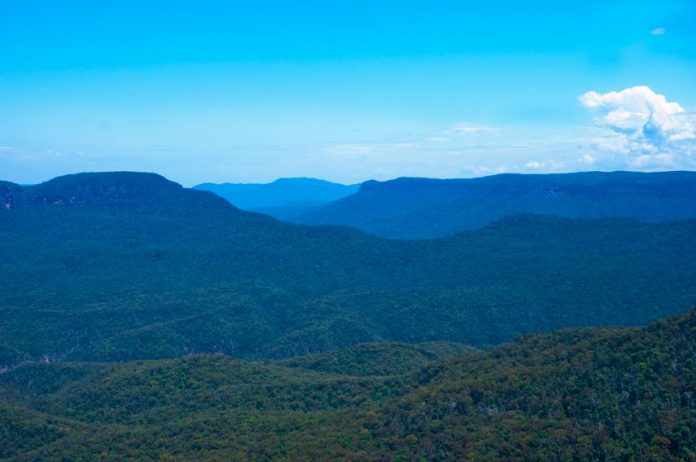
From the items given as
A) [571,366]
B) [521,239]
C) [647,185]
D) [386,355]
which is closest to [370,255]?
[521,239]

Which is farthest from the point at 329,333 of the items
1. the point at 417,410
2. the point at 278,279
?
the point at 417,410

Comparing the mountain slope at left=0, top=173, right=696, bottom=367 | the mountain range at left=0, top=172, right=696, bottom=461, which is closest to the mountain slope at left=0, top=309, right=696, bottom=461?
the mountain range at left=0, top=172, right=696, bottom=461

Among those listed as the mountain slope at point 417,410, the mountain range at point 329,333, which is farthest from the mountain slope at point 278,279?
the mountain slope at point 417,410

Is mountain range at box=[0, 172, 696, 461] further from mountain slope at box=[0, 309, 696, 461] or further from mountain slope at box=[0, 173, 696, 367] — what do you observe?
mountain slope at box=[0, 173, 696, 367]

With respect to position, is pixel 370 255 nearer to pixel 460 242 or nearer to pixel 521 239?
pixel 460 242

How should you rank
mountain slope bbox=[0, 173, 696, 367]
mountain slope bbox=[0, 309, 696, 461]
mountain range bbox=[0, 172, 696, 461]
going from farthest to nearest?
mountain slope bbox=[0, 173, 696, 367]
mountain range bbox=[0, 172, 696, 461]
mountain slope bbox=[0, 309, 696, 461]

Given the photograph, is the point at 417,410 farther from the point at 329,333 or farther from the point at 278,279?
the point at 278,279

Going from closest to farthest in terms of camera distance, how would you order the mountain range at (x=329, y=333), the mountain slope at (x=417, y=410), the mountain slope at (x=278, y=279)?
1. the mountain slope at (x=417, y=410)
2. the mountain range at (x=329, y=333)
3. the mountain slope at (x=278, y=279)

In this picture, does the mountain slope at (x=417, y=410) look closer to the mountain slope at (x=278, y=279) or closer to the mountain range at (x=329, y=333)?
the mountain range at (x=329, y=333)
